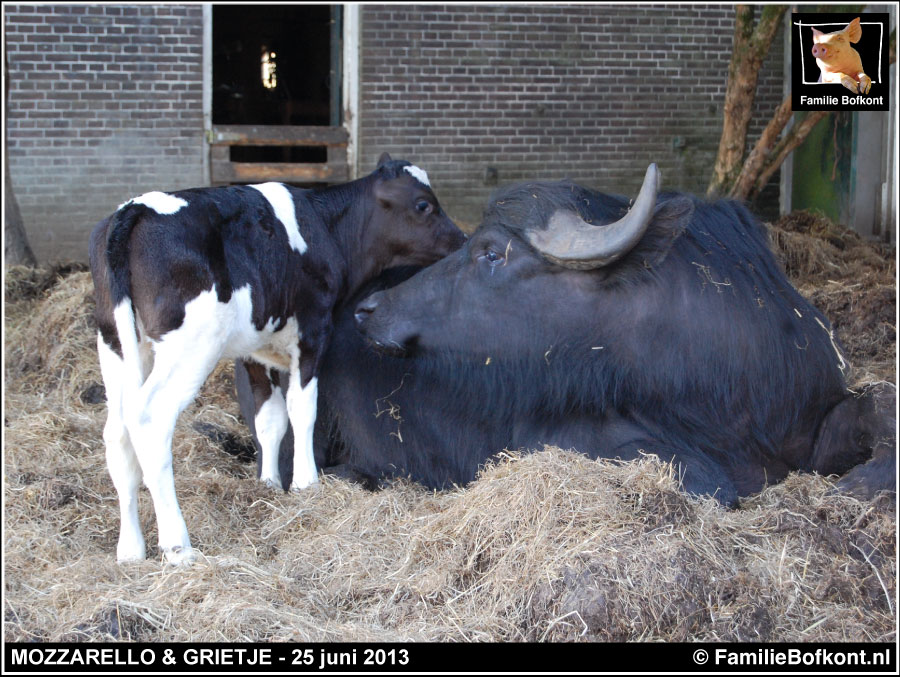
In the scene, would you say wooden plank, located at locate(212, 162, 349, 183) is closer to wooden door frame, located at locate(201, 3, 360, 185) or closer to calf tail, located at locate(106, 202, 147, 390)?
wooden door frame, located at locate(201, 3, 360, 185)

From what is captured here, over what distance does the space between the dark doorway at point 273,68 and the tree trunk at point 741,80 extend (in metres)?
8.82

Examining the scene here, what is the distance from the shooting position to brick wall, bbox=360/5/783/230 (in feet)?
38.8

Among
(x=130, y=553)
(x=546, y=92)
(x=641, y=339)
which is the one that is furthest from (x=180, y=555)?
(x=546, y=92)

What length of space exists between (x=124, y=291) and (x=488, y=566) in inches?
72.4

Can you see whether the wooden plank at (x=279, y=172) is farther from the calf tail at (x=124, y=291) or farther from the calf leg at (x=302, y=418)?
the calf tail at (x=124, y=291)

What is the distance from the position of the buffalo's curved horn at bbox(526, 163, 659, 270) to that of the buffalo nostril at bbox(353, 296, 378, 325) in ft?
2.95

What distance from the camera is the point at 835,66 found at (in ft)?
19.1

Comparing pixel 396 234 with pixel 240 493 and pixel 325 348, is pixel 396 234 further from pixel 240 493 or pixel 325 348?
pixel 240 493

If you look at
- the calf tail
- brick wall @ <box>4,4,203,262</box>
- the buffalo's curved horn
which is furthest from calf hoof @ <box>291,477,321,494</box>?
brick wall @ <box>4,4,203,262</box>

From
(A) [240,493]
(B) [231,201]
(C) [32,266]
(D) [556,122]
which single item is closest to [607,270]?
(B) [231,201]

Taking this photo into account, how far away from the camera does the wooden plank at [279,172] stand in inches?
449

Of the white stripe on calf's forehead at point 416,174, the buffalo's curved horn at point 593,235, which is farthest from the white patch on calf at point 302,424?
the buffalo's curved horn at point 593,235

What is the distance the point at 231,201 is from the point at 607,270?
70.1 inches
